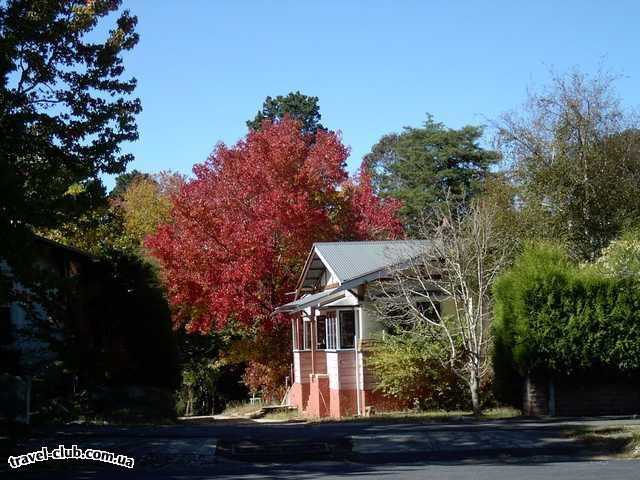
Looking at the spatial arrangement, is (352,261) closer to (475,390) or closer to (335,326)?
(335,326)

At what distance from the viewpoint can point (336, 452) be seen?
1675cm

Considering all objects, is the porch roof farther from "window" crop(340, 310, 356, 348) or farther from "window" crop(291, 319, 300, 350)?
"window" crop(291, 319, 300, 350)

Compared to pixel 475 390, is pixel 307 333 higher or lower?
higher

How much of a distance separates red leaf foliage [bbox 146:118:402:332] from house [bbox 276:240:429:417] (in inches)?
74.4

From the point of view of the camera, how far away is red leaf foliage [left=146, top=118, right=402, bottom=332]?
35.3m

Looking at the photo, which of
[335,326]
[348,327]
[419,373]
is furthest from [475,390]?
[335,326]

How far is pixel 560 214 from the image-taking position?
30000mm

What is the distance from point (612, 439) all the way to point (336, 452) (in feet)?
16.9

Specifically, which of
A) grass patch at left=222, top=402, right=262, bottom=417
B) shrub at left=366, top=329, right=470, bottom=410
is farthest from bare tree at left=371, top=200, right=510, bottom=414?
grass patch at left=222, top=402, right=262, bottom=417

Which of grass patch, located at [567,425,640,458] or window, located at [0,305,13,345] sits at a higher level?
window, located at [0,305,13,345]

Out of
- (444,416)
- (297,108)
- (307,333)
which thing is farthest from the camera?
(297,108)

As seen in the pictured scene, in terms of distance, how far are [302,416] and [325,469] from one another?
18.6 meters

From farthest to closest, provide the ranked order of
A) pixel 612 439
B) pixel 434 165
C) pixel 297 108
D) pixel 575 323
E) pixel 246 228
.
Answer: pixel 297 108
pixel 434 165
pixel 246 228
pixel 575 323
pixel 612 439

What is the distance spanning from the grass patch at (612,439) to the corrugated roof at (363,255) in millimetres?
10235
